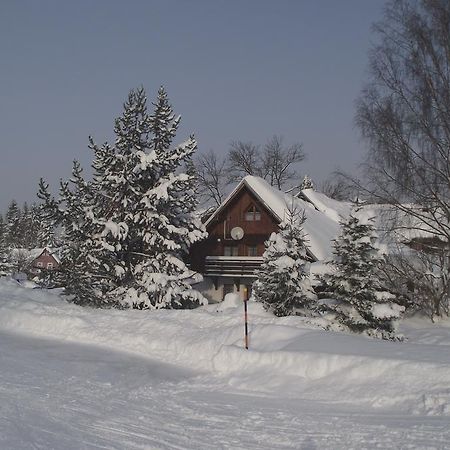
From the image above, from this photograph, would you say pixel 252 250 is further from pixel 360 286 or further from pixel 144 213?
pixel 360 286

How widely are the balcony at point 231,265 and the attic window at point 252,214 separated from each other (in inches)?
91.6

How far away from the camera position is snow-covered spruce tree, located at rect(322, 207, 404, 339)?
13.1 meters

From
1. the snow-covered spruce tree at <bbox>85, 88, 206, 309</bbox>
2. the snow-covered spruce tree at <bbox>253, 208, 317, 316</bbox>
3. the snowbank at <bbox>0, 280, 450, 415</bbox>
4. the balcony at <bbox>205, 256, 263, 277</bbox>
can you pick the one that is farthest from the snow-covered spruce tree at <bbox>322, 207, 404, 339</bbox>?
the balcony at <bbox>205, 256, 263, 277</bbox>

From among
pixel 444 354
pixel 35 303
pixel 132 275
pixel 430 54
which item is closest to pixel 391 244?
pixel 430 54

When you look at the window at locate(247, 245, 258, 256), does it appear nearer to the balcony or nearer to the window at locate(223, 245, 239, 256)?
the balcony

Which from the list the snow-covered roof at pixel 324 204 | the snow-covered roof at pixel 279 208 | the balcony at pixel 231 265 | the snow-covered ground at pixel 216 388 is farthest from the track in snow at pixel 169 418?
the snow-covered roof at pixel 324 204

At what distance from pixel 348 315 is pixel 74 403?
26.9ft

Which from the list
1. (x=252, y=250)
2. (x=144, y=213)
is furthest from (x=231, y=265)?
(x=144, y=213)

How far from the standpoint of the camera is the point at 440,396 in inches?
257

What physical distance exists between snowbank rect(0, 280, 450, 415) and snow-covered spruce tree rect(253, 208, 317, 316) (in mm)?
707

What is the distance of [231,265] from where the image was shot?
98.7ft

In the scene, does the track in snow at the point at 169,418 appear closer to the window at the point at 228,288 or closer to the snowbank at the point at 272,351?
the snowbank at the point at 272,351

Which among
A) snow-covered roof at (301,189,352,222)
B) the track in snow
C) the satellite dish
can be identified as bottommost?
the track in snow

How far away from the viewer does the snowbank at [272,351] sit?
23.7ft
